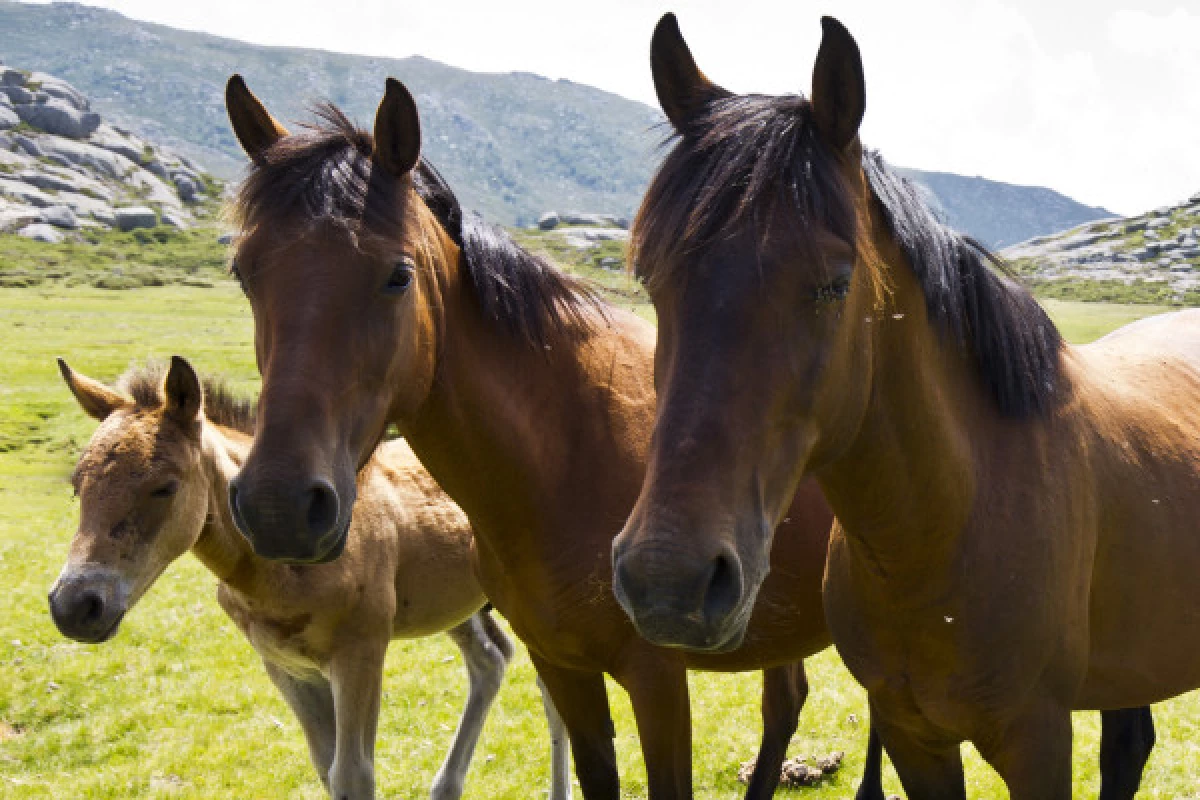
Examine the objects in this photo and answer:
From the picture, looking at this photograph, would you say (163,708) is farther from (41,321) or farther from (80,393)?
(41,321)

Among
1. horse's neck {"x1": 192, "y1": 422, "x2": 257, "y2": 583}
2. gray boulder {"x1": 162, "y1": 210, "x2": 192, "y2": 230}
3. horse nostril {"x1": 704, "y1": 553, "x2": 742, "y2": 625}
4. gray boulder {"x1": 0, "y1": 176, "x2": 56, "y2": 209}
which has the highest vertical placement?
horse nostril {"x1": 704, "y1": 553, "x2": 742, "y2": 625}

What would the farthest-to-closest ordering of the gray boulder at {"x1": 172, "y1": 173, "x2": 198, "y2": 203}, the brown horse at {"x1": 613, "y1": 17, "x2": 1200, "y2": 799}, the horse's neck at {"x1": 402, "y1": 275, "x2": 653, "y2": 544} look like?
the gray boulder at {"x1": 172, "y1": 173, "x2": 198, "y2": 203} → the horse's neck at {"x1": 402, "y1": 275, "x2": 653, "y2": 544} → the brown horse at {"x1": 613, "y1": 17, "x2": 1200, "y2": 799}

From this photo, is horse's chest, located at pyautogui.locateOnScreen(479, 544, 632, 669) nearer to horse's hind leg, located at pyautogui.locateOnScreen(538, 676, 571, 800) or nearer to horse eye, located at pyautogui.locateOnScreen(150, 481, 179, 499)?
horse eye, located at pyautogui.locateOnScreen(150, 481, 179, 499)

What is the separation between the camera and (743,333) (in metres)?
2.25

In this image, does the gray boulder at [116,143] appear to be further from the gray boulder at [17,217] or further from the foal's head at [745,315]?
the foal's head at [745,315]

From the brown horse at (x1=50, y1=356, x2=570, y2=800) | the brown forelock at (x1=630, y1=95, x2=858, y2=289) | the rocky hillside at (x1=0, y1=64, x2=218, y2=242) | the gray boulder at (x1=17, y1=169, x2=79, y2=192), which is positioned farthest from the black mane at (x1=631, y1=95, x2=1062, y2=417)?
the gray boulder at (x1=17, y1=169, x2=79, y2=192)

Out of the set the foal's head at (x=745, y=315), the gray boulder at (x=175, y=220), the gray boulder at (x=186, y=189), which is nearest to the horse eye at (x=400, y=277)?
the foal's head at (x=745, y=315)

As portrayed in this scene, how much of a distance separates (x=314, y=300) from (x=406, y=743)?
5.83 meters

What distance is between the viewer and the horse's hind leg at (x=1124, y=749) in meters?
4.84

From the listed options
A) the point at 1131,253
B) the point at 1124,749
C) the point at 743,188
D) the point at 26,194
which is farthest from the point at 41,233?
the point at 1131,253

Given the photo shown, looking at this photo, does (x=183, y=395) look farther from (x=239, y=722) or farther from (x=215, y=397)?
(x=239, y=722)

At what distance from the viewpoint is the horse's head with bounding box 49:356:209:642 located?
4.83 m

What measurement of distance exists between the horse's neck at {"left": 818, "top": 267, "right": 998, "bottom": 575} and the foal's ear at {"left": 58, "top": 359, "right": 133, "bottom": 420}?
4.24 m

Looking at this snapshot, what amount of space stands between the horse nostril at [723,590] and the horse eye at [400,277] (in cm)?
161
